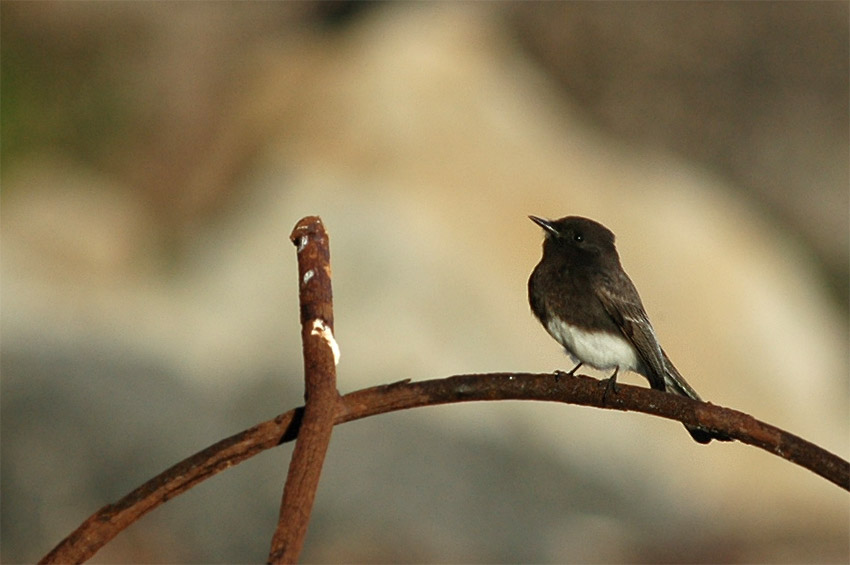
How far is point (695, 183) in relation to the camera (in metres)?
6.41

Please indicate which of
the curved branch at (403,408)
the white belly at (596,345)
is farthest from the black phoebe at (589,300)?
the curved branch at (403,408)

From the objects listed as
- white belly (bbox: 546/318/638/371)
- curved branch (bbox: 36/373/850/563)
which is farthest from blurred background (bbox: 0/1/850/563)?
curved branch (bbox: 36/373/850/563)

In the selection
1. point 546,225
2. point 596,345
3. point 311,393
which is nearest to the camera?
A: point 311,393

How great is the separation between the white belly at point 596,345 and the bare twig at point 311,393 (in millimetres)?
1462

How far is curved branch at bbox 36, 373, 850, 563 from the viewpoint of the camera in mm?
895

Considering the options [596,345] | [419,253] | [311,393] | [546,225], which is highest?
[419,253]

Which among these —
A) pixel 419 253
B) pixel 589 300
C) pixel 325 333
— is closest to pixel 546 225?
pixel 589 300

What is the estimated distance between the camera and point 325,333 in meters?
0.97

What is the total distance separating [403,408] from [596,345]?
5.03 ft

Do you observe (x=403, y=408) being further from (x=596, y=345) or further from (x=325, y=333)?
(x=596, y=345)

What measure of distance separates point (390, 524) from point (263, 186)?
6.69ft

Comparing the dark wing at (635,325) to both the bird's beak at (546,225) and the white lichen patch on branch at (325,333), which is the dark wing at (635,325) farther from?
the white lichen patch on branch at (325,333)

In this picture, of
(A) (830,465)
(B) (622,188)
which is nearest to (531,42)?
(B) (622,188)

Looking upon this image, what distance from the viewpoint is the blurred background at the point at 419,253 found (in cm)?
440
